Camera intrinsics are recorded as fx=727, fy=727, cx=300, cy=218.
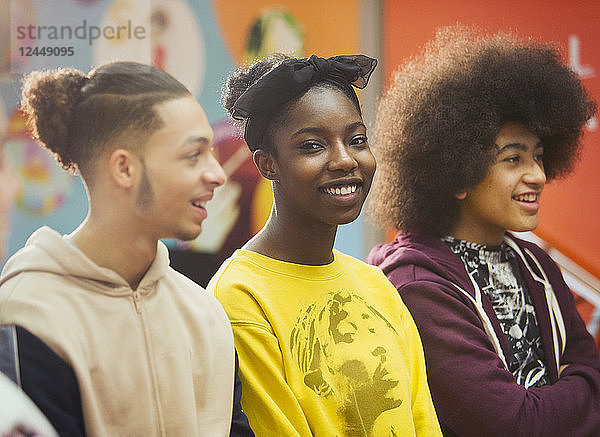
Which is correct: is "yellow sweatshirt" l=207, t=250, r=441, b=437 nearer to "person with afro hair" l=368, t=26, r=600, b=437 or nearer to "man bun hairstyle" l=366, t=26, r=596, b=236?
"person with afro hair" l=368, t=26, r=600, b=437

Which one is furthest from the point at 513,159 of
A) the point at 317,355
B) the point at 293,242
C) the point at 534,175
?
the point at 317,355

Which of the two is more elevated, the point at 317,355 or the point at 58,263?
the point at 58,263

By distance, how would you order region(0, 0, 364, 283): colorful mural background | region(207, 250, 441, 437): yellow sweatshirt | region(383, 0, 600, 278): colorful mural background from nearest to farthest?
region(0, 0, 364, 283): colorful mural background → region(207, 250, 441, 437): yellow sweatshirt → region(383, 0, 600, 278): colorful mural background

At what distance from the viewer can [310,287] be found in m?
1.67

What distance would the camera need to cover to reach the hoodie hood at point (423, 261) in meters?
2.00

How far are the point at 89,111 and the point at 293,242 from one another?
63 cm

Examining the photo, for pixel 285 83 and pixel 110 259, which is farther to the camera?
pixel 285 83

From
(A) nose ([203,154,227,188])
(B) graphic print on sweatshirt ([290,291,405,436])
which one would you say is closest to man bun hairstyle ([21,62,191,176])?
(A) nose ([203,154,227,188])

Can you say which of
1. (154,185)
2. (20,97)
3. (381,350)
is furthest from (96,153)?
(381,350)

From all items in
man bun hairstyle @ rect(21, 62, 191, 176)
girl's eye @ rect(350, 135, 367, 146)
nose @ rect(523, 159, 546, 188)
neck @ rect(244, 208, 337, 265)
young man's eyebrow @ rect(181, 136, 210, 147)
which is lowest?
neck @ rect(244, 208, 337, 265)

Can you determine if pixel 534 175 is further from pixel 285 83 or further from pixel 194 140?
pixel 194 140

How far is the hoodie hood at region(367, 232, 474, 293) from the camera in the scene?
2000 millimetres

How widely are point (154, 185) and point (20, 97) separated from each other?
316 mm

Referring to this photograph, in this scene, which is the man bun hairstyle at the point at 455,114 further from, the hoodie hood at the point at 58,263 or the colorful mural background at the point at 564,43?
the hoodie hood at the point at 58,263
